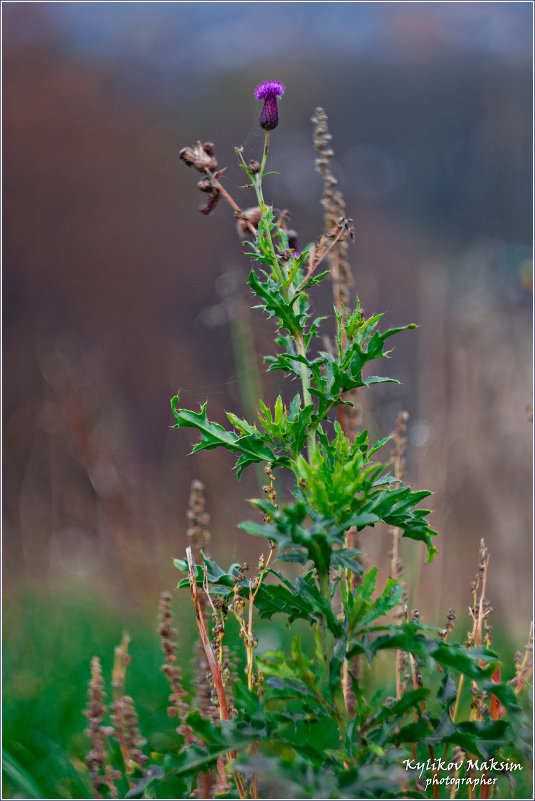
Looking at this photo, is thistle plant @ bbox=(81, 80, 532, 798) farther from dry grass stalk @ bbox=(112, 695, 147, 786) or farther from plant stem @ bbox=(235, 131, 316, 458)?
dry grass stalk @ bbox=(112, 695, 147, 786)

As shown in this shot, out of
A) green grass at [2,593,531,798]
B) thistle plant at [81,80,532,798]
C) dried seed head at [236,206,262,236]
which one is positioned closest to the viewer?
Result: thistle plant at [81,80,532,798]

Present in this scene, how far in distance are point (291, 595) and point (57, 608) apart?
143cm

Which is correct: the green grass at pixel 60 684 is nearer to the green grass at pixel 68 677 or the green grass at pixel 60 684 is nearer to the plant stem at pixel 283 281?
the green grass at pixel 68 677

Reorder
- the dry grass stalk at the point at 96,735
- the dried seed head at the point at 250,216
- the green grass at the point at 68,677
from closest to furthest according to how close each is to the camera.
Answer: the dried seed head at the point at 250,216 → the dry grass stalk at the point at 96,735 → the green grass at the point at 68,677

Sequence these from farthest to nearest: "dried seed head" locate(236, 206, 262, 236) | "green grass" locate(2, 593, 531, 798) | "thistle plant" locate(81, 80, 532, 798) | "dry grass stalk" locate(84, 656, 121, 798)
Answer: "green grass" locate(2, 593, 531, 798), "dry grass stalk" locate(84, 656, 121, 798), "dried seed head" locate(236, 206, 262, 236), "thistle plant" locate(81, 80, 532, 798)

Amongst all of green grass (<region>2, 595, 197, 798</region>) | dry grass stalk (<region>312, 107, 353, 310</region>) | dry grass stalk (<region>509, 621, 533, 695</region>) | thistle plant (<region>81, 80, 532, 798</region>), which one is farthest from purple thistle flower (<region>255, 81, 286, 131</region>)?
green grass (<region>2, 595, 197, 798</region>)

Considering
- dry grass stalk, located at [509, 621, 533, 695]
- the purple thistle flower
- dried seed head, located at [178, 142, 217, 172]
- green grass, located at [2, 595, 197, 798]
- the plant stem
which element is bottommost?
green grass, located at [2, 595, 197, 798]

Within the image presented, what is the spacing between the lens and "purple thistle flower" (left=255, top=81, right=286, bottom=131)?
720 millimetres

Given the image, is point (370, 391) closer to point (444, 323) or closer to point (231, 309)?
point (231, 309)

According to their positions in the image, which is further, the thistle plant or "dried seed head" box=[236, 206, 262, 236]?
"dried seed head" box=[236, 206, 262, 236]

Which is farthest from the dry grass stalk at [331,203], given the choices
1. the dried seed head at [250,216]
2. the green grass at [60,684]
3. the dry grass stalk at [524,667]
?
the green grass at [60,684]

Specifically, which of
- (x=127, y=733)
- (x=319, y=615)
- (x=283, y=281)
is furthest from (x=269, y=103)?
(x=127, y=733)

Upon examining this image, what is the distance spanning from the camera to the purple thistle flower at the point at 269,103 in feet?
2.36

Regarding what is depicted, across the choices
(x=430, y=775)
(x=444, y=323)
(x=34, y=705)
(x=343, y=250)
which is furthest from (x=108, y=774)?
(x=444, y=323)
